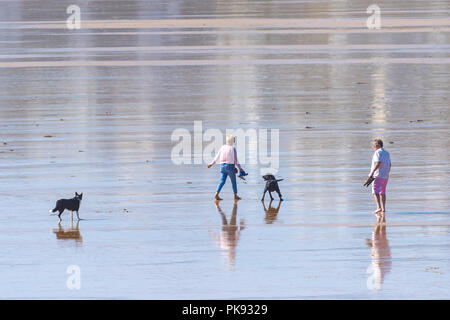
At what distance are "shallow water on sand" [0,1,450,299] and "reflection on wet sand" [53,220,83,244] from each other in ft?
0.13

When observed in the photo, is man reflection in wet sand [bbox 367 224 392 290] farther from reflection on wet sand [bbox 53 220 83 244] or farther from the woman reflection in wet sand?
reflection on wet sand [bbox 53 220 83 244]

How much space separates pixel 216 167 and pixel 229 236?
6.92 m

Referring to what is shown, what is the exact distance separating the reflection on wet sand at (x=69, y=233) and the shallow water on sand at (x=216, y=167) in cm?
4

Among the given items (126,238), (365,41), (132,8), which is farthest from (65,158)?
(132,8)

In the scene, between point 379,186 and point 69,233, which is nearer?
point 69,233

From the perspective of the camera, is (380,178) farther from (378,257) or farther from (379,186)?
(378,257)

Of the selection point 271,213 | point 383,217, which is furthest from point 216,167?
point 383,217

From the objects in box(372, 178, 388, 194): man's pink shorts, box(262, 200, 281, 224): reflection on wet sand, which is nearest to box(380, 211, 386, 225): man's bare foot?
box(372, 178, 388, 194): man's pink shorts

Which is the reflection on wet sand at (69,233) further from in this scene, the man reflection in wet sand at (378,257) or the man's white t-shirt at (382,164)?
the man's white t-shirt at (382,164)

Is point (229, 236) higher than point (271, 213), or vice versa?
point (271, 213)

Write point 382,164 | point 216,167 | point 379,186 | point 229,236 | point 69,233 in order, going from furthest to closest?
point 216,167 → point 382,164 → point 379,186 → point 69,233 → point 229,236

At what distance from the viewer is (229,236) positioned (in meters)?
19.3

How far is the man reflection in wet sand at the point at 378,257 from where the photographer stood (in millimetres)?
16344
